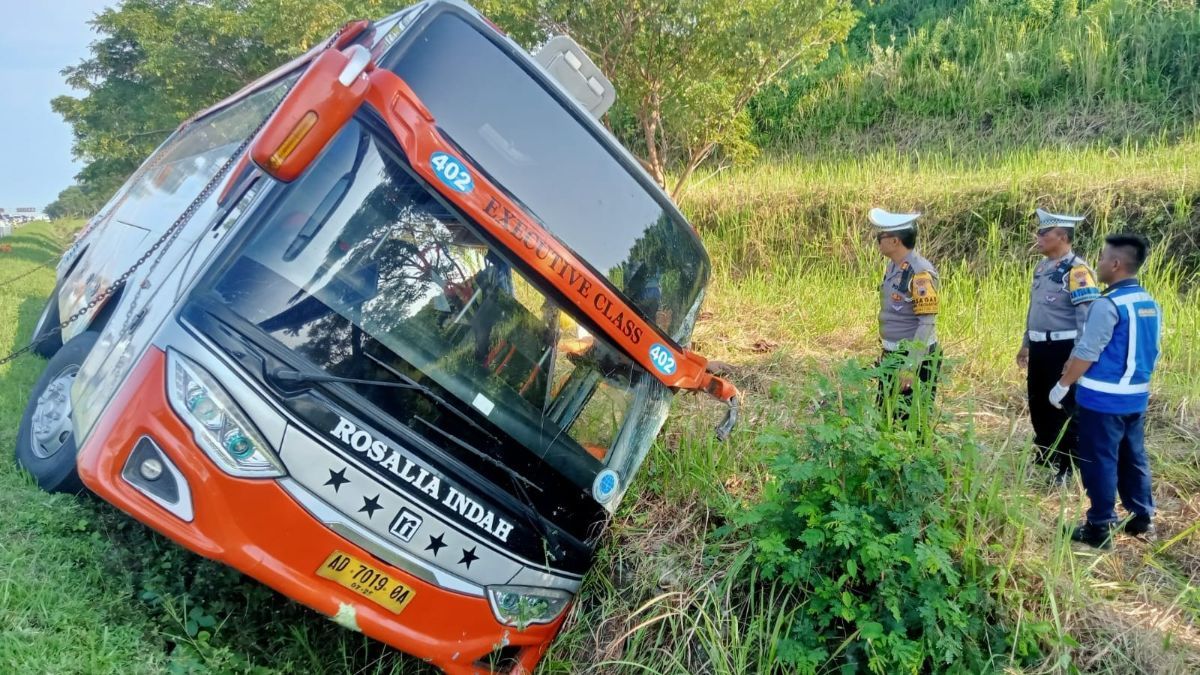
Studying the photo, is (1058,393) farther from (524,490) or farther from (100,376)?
(100,376)

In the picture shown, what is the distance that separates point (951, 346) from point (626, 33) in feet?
14.8

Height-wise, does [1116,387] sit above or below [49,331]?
above

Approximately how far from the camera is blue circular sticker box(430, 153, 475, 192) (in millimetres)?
2410

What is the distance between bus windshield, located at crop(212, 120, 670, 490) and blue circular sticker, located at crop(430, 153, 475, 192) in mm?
112

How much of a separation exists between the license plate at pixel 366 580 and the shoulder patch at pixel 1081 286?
11.1ft

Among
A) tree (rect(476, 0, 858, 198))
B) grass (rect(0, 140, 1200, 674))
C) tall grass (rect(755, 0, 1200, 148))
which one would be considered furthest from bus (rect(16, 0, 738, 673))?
tall grass (rect(755, 0, 1200, 148))

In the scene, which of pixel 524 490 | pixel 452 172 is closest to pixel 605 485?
pixel 524 490

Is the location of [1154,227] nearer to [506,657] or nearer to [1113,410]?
[1113,410]

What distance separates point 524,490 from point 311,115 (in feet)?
4.96

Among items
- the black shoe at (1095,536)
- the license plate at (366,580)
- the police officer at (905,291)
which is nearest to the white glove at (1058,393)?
the black shoe at (1095,536)

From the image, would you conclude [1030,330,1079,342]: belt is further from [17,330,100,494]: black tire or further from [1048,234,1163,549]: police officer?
[17,330,100,494]: black tire

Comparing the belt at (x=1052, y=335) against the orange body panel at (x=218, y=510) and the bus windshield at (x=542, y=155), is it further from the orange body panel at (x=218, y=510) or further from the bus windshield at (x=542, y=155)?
the orange body panel at (x=218, y=510)

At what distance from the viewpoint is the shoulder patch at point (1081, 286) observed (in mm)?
3395

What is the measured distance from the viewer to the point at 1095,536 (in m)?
2.89
